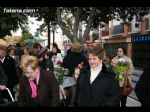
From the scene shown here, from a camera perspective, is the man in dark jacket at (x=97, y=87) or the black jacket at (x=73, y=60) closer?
the man in dark jacket at (x=97, y=87)

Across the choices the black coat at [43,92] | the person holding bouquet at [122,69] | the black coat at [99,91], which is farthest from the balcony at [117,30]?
the black coat at [99,91]

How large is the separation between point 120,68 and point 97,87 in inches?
163

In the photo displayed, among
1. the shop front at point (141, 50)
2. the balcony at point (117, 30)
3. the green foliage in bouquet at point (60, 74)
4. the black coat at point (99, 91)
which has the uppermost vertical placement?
the balcony at point (117, 30)

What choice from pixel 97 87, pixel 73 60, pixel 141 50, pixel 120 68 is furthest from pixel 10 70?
pixel 141 50

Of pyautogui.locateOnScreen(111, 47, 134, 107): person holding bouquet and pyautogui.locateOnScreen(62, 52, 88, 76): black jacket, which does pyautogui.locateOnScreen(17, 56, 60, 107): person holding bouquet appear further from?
pyautogui.locateOnScreen(62, 52, 88, 76): black jacket

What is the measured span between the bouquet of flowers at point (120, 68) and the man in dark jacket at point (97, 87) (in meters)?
3.90

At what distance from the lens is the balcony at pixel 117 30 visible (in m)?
47.2

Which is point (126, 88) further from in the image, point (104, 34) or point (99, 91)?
point (104, 34)

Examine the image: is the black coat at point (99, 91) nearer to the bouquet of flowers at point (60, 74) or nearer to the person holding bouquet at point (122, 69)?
the bouquet of flowers at point (60, 74)

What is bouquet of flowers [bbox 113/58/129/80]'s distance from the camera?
973 centimetres

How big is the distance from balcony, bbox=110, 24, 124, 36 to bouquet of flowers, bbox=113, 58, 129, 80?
36.5 metres

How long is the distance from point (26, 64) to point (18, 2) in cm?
1609

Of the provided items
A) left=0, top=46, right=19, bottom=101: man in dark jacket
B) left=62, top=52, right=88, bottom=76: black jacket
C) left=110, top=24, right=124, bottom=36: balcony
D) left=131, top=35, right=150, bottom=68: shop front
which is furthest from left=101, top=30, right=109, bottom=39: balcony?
left=62, top=52, right=88, bottom=76: black jacket

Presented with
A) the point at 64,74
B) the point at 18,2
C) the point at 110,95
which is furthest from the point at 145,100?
the point at 18,2
